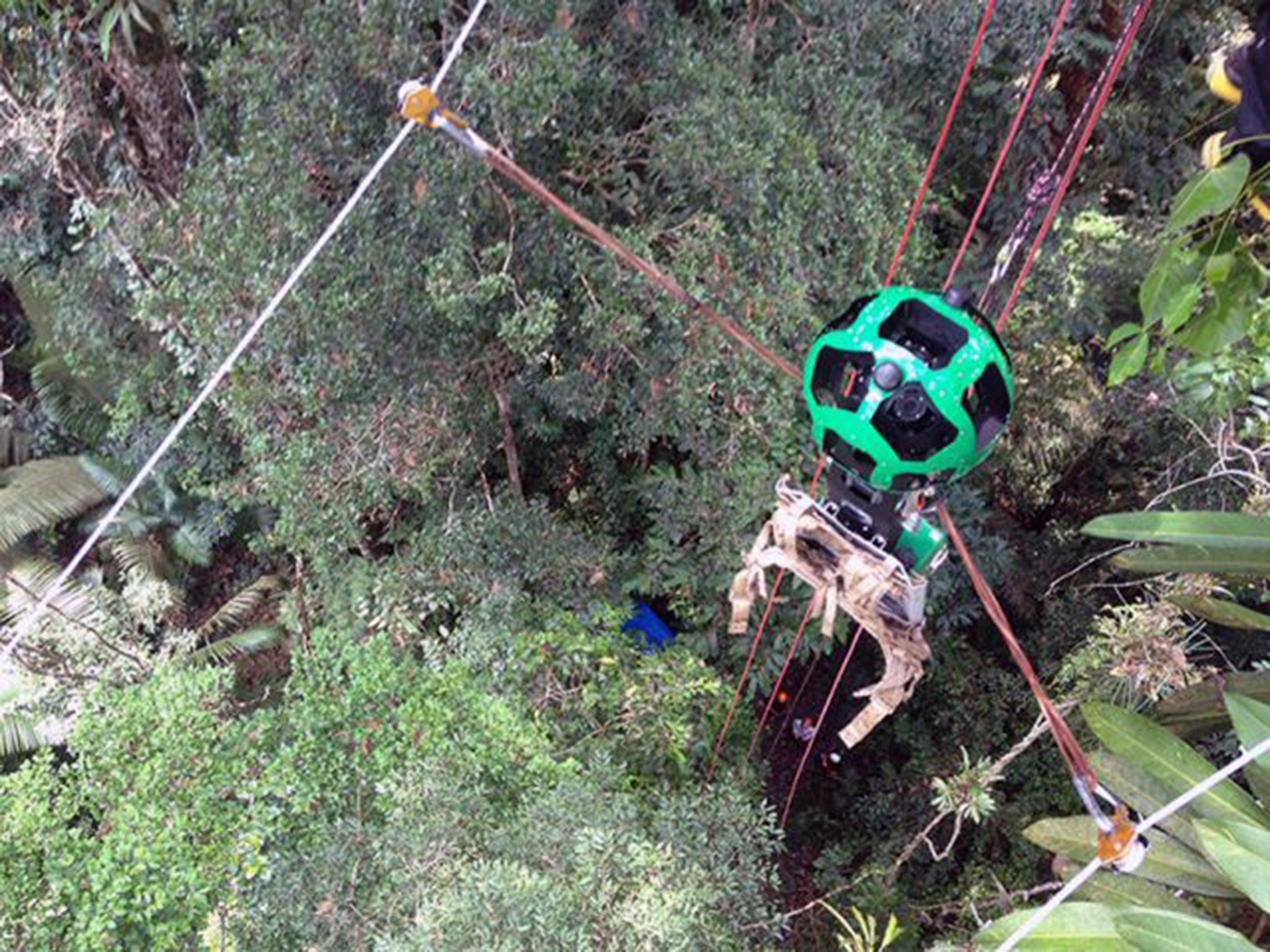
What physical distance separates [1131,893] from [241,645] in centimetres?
513

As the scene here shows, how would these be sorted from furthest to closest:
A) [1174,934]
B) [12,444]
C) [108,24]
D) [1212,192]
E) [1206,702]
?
[12,444], [108,24], [1206,702], [1174,934], [1212,192]

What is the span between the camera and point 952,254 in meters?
5.46

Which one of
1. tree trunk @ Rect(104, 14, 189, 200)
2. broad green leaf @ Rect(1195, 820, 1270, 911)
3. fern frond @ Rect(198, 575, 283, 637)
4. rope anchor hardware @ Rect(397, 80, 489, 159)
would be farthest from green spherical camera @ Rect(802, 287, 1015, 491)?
fern frond @ Rect(198, 575, 283, 637)

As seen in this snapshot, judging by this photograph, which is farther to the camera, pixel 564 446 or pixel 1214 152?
pixel 564 446

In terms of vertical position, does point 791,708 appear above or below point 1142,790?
below

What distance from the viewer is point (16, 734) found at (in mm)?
5414

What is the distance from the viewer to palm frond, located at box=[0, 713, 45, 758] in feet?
17.6

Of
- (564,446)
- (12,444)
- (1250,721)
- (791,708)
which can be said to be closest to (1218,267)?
(1250,721)

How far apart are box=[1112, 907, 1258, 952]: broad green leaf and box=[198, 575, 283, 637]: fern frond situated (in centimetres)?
563

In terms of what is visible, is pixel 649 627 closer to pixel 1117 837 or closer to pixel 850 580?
pixel 850 580

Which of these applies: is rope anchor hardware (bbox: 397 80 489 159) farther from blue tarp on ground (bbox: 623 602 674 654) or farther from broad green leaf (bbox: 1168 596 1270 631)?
blue tarp on ground (bbox: 623 602 674 654)

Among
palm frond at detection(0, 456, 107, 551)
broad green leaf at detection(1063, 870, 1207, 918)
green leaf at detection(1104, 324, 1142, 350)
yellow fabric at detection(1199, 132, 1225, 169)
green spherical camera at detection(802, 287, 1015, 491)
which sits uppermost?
yellow fabric at detection(1199, 132, 1225, 169)

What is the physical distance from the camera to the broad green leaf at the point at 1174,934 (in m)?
2.15

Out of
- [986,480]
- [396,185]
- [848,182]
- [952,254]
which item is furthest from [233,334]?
[986,480]
